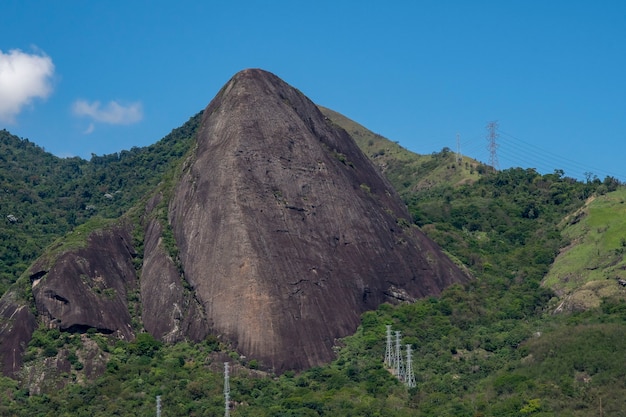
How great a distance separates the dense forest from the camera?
7694 centimetres

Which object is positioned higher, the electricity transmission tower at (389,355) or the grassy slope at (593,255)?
the grassy slope at (593,255)

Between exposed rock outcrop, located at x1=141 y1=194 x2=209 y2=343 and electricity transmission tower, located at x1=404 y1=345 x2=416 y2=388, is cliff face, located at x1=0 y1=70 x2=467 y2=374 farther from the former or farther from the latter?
electricity transmission tower, located at x1=404 y1=345 x2=416 y2=388

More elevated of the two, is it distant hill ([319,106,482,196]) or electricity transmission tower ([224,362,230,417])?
distant hill ([319,106,482,196])

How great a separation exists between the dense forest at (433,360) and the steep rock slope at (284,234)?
2.14 meters

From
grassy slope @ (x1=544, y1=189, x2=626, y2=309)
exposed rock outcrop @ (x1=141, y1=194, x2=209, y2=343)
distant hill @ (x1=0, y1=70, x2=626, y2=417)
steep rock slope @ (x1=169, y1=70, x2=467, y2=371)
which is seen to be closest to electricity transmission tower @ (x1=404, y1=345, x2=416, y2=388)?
distant hill @ (x1=0, y1=70, x2=626, y2=417)

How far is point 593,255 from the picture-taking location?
333ft

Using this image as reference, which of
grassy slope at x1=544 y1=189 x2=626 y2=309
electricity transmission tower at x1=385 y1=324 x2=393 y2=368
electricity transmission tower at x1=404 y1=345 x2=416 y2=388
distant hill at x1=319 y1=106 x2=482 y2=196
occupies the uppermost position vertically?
distant hill at x1=319 y1=106 x2=482 y2=196

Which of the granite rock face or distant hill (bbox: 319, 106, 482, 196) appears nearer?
the granite rock face

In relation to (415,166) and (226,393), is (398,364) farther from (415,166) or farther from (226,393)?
(415,166)

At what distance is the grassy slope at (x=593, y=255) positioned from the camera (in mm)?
93562

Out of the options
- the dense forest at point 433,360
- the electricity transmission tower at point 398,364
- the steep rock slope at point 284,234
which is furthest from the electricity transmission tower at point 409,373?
the steep rock slope at point 284,234

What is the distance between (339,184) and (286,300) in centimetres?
1531

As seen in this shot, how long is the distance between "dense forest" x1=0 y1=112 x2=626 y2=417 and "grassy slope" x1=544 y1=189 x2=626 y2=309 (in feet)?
4.12

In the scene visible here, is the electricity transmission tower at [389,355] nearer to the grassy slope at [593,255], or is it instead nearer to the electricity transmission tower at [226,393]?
the electricity transmission tower at [226,393]
